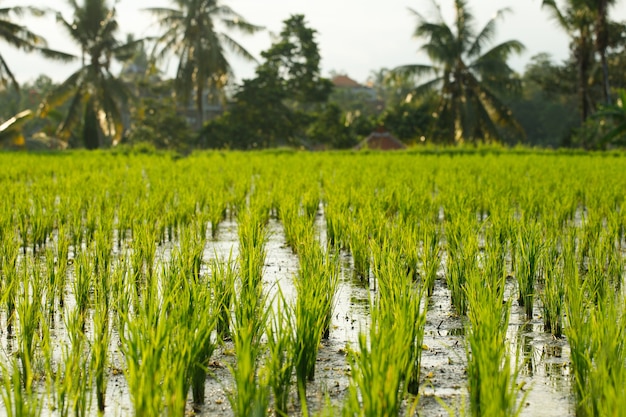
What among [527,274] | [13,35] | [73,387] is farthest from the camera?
[13,35]

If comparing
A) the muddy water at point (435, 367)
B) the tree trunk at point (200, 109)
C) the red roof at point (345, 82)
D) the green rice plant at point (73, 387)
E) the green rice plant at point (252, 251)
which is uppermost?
the red roof at point (345, 82)

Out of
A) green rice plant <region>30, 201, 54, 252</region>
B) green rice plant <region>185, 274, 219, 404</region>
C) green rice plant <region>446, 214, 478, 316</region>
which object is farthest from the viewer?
green rice plant <region>30, 201, 54, 252</region>

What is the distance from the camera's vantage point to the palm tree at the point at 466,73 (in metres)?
20.1

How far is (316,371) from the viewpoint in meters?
1.84

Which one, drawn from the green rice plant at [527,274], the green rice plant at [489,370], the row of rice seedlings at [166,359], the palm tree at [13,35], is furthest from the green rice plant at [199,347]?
the palm tree at [13,35]

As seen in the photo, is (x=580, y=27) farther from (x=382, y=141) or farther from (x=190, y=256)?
(x=190, y=256)

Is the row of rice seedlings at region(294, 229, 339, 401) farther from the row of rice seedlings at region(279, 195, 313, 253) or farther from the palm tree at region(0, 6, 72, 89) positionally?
the palm tree at region(0, 6, 72, 89)

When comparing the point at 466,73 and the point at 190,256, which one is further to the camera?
the point at 466,73

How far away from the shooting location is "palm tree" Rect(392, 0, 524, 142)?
792 inches

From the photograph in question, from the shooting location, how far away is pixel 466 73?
20609 millimetres

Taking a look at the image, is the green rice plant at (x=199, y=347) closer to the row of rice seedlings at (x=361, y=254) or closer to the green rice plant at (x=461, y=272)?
the green rice plant at (x=461, y=272)

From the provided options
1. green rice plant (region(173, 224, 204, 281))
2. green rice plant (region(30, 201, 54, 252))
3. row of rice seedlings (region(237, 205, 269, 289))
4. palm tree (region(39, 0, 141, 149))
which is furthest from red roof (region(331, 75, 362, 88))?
green rice plant (region(173, 224, 204, 281))

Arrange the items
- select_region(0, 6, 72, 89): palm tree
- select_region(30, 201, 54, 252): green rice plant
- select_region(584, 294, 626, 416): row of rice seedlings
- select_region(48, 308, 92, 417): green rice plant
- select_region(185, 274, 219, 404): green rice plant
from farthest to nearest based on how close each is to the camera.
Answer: select_region(0, 6, 72, 89): palm tree, select_region(30, 201, 54, 252): green rice plant, select_region(185, 274, 219, 404): green rice plant, select_region(48, 308, 92, 417): green rice plant, select_region(584, 294, 626, 416): row of rice seedlings

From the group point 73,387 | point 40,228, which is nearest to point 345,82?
point 40,228
